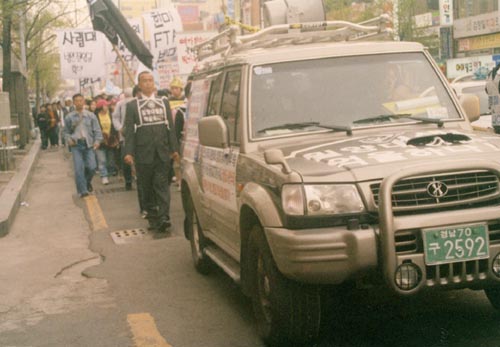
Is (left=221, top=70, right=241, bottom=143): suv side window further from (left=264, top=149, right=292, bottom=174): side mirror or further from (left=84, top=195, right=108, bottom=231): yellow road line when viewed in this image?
(left=84, top=195, right=108, bottom=231): yellow road line

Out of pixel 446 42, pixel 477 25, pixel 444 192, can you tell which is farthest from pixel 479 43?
pixel 444 192

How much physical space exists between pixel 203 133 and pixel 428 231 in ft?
6.86

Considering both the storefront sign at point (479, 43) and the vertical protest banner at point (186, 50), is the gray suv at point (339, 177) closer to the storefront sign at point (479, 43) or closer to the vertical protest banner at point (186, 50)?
the vertical protest banner at point (186, 50)

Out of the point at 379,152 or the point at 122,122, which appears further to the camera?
the point at 122,122

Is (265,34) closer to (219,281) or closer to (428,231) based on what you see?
(219,281)

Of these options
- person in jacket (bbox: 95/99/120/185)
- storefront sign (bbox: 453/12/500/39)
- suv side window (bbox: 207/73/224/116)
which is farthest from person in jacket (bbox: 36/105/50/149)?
storefront sign (bbox: 453/12/500/39)

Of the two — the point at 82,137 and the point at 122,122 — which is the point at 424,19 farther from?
the point at 82,137

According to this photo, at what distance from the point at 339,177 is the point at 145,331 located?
1994mm

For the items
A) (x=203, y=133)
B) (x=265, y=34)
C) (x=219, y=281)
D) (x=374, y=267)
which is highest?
(x=265, y=34)

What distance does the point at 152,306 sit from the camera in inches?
264

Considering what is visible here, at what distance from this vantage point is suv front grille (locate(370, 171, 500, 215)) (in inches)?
188

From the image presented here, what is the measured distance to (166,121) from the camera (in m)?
10.4

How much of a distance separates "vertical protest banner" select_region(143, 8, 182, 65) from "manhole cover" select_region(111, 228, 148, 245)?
1213 cm

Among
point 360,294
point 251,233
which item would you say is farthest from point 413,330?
point 251,233
